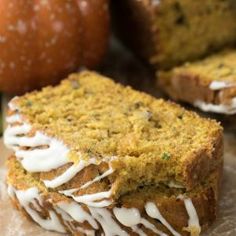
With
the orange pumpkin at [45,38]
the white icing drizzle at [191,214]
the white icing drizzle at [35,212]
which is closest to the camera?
the white icing drizzle at [191,214]

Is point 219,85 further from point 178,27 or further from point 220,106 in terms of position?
point 178,27

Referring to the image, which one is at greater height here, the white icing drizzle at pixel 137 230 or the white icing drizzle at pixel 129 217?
the white icing drizzle at pixel 129 217

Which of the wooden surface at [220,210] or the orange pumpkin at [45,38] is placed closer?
the wooden surface at [220,210]

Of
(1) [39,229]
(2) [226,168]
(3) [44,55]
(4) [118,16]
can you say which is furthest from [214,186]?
(4) [118,16]

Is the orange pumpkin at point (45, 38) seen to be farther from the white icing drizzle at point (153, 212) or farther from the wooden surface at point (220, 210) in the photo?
the white icing drizzle at point (153, 212)

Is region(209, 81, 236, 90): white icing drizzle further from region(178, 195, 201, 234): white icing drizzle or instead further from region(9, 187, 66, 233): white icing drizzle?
region(9, 187, 66, 233): white icing drizzle

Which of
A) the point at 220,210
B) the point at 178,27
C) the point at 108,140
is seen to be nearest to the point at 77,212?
the point at 108,140

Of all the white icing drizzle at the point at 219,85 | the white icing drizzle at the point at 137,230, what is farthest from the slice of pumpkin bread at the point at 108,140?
the white icing drizzle at the point at 219,85
